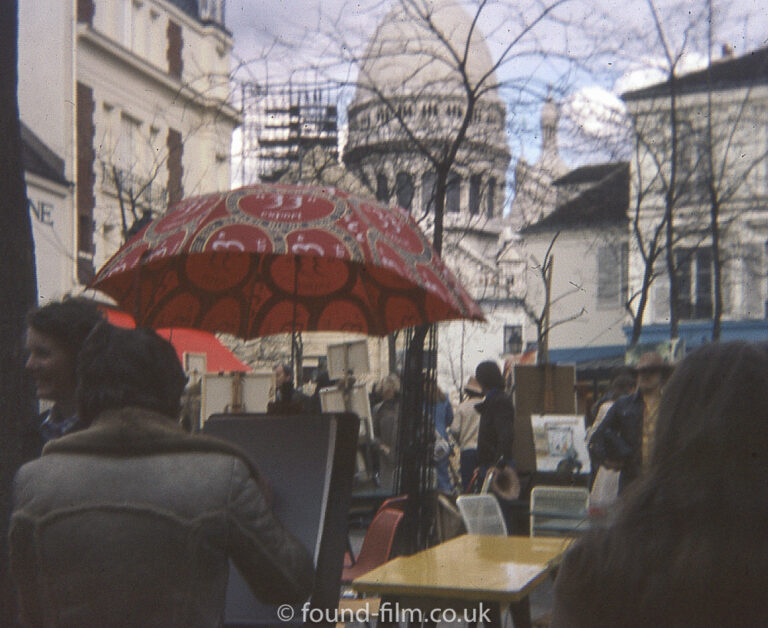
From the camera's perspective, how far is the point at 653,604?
5.94ft

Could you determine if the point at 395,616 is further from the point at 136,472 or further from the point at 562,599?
the point at 562,599

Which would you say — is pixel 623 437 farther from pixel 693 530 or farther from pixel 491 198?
pixel 491 198

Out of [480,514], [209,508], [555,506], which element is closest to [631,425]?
[555,506]

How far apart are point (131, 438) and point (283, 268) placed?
3.26 m

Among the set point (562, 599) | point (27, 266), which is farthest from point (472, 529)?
point (562, 599)

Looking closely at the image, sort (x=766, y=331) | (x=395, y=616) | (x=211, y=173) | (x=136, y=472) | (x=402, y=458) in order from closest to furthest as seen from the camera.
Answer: (x=136, y=472) < (x=395, y=616) < (x=402, y=458) < (x=766, y=331) < (x=211, y=173)

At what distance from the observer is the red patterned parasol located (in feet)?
15.7

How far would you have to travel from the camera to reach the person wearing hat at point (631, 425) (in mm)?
7902

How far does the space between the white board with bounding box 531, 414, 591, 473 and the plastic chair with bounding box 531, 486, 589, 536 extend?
72.2 inches

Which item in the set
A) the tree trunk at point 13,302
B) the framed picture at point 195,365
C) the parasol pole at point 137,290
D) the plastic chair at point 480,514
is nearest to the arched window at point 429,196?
the framed picture at point 195,365

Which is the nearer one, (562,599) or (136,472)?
(562,599)

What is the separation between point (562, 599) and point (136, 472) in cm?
135

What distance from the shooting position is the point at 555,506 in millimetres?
8492

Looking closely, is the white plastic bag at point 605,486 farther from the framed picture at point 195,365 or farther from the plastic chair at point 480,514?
the framed picture at point 195,365
